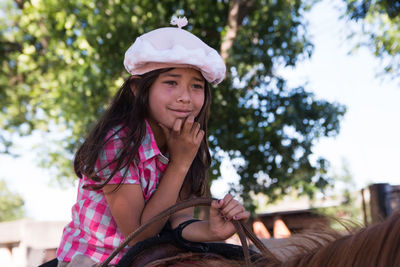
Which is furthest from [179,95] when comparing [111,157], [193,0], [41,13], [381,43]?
[381,43]

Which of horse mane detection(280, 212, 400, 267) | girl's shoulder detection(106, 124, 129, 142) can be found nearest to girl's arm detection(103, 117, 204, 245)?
girl's shoulder detection(106, 124, 129, 142)

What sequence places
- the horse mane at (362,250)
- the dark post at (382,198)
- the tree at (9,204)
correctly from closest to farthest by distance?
the horse mane at (362,250) → the dark post at (382,198) → the tree at (9,204)

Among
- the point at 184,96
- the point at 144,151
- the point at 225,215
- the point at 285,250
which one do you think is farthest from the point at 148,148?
the point at 285,250

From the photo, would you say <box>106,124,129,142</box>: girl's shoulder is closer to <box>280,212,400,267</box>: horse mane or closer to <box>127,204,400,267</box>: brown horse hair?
<box>127,204,400,267</box>: brown horse hair

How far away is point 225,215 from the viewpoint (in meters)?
1.46

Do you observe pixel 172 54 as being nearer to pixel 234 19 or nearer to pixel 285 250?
pixel 285 250

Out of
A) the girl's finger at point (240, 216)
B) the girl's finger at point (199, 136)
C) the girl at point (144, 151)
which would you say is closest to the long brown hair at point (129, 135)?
the girl at point (144, 151)

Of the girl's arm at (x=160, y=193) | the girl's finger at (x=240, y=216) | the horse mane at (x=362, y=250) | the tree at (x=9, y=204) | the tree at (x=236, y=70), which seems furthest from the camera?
the tree at (x=9, y=204)

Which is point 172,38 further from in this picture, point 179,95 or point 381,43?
point 381,43

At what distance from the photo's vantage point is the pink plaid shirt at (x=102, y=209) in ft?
5.71

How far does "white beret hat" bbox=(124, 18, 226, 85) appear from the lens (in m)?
1.74

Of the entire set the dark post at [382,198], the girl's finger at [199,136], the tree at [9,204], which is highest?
the girl's finger at [199,136]

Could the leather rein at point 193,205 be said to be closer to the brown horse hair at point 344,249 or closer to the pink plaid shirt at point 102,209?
the brown horse hair at point 344,249

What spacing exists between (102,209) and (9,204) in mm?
48833
